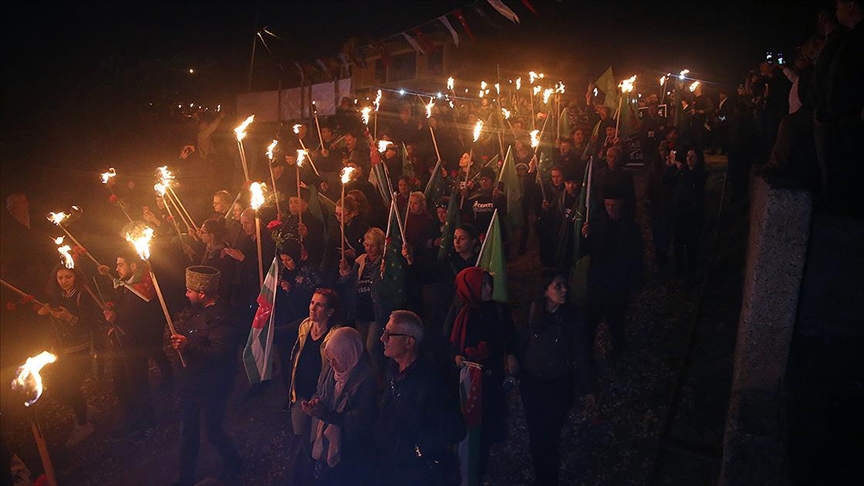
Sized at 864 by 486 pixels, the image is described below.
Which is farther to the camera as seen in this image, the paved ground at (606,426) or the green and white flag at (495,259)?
the green and white flag at (495,259)

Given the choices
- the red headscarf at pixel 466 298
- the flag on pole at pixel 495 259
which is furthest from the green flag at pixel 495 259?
→ the red headscarf at pixel 466 298

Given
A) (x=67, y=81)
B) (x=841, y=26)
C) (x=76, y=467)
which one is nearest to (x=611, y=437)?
(x=841, y=26)

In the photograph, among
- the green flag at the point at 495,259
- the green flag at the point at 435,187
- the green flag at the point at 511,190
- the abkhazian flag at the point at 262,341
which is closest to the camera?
the abkhazian flag at the point at 262,341

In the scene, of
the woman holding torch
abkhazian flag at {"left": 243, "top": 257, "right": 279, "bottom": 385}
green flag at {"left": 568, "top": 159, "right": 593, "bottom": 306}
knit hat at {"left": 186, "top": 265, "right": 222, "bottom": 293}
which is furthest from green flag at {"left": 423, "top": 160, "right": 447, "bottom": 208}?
the woman holding torch

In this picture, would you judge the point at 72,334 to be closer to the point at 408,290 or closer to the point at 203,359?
the point at 203,359

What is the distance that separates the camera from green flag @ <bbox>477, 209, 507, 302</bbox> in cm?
618

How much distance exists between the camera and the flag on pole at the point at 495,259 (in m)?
6.18

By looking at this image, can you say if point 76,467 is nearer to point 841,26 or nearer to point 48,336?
point 48,336

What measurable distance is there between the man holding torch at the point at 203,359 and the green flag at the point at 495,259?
2.70 metres

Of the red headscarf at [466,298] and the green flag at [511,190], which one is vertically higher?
the green flag at [511,190]

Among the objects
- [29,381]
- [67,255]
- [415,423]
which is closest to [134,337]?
[67,255]

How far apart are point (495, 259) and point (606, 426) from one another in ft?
6.98

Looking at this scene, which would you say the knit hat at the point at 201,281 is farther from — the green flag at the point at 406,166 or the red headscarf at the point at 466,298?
the green flag at the point at 406,166

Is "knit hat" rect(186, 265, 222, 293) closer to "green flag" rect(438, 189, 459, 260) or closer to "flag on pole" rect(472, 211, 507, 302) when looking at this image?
"flag on pole" rect(472, 211, 507, 302)
